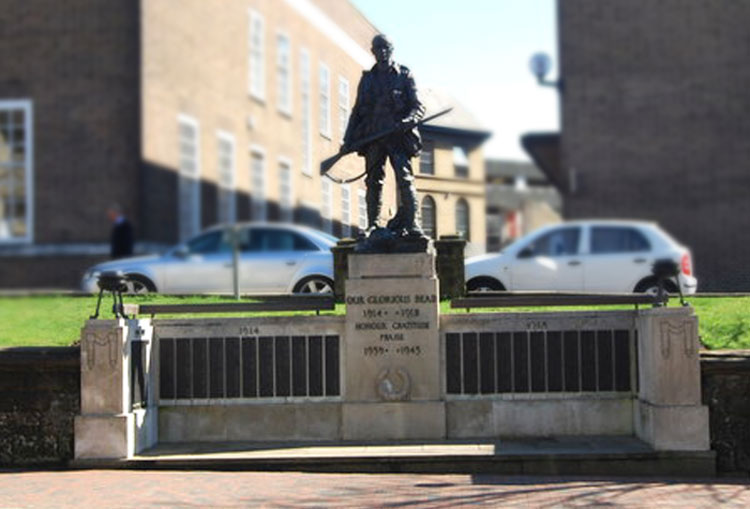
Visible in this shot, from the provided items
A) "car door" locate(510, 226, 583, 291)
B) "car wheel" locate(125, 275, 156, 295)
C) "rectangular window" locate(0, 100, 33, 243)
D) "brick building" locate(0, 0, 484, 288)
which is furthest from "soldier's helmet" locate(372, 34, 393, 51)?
"rectangular window" locate(0, 100, 33, 243)

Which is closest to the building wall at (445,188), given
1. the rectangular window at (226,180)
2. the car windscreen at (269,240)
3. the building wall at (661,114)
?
the car windscreen at (269,240)

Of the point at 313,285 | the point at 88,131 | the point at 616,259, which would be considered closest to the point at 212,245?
the point at 313,285

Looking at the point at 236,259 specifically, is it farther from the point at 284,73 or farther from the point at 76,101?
the point at 284,73

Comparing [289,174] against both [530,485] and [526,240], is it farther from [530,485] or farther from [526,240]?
[530,485]

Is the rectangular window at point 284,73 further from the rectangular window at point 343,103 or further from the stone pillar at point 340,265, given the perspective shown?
the stone pillar at point 340,265

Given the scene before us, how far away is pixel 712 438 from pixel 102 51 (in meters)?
17.5

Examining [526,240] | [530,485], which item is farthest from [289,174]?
[530,485]

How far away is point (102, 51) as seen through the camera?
25062 millimetres

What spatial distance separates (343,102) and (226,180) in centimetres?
1555

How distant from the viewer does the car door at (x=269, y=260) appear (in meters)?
16.8

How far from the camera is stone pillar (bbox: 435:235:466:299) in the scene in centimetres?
1432

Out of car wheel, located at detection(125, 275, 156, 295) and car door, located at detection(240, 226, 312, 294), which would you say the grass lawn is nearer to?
car wheel, located at detection(125, 275, 156, 295)

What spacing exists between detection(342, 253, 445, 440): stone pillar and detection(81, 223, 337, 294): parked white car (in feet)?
13.7

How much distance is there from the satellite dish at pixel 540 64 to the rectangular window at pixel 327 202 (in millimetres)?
12930
